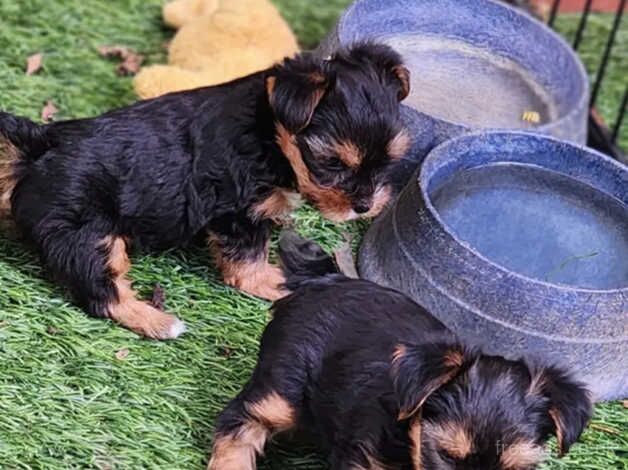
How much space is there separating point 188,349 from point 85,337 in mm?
360

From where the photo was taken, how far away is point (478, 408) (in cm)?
290

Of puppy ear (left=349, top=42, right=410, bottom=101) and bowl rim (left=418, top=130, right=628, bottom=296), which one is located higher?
puppy ear (left=349, top=42, right=410, bottom=101)

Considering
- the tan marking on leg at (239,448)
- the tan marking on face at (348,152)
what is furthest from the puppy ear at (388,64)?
the tan marking on leg at (239,448)

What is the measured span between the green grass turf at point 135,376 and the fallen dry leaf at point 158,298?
0.10 feet

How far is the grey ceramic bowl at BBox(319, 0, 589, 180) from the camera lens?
17.3ft

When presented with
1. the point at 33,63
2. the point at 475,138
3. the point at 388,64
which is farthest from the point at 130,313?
the point at 33,63

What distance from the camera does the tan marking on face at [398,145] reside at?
392 centimetres

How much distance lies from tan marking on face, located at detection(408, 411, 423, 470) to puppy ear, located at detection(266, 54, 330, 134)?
1219 millimetres

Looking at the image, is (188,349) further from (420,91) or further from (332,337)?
(420,91)

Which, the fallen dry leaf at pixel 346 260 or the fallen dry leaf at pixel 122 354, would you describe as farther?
the fallen dry leaf at pixel 346 260

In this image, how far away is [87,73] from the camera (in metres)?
5.42

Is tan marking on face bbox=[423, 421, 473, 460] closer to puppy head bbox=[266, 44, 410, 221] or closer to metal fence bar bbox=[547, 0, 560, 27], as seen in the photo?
puppy head bbox=[266, 44, 410, 221]

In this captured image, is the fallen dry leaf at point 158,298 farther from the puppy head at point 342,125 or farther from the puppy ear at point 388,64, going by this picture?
the puppy ear at point 388,64

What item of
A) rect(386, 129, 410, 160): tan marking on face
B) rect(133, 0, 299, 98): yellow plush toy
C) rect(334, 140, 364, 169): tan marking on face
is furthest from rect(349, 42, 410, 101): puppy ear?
rect(133, 0, 299, 98): yellow plush toy
